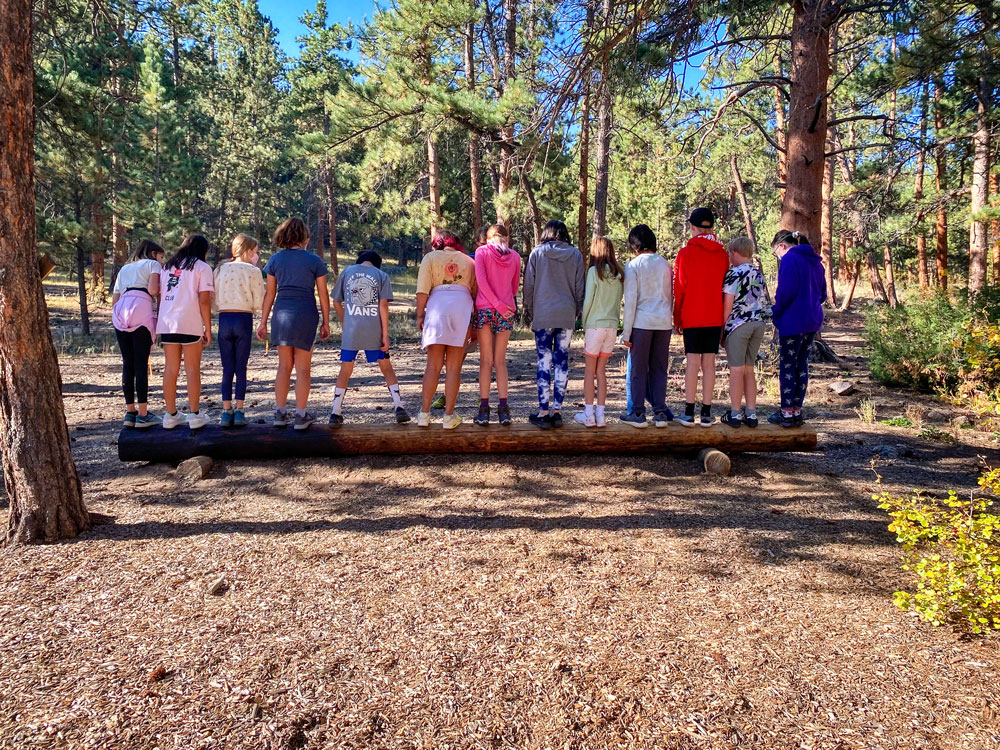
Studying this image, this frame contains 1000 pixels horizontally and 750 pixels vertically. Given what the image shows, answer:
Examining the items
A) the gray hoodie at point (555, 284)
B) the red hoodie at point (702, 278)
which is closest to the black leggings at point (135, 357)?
the gray hoodie at point (555, 284)

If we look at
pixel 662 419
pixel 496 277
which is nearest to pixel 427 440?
pixel 496 277

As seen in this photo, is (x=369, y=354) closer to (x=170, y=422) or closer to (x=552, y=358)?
(x=552, y=358)

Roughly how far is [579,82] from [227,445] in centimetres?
518

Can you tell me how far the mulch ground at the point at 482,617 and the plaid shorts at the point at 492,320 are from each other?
1.33 m

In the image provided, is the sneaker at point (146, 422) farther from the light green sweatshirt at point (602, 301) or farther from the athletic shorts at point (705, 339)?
the athletic shorts at point (705, 339)

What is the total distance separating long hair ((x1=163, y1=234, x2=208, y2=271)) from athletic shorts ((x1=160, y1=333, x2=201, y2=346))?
2.08ft

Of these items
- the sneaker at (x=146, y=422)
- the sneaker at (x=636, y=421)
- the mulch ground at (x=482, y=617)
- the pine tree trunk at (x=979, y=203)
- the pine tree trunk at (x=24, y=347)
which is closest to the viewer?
the mulch ground at (x=482, y=617)

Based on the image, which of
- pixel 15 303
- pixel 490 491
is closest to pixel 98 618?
pixel 15 303

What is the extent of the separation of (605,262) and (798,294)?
1922 millimetres

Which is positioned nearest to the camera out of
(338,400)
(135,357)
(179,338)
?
(179,338)

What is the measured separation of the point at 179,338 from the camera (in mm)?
5902

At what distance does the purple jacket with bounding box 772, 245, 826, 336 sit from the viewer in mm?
5918

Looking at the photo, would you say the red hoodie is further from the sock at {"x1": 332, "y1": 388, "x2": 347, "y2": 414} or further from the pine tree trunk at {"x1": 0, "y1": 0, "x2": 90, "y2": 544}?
the pine tree trunk at {"x1": 0, "y1": 0, "x2": 90, "y2": 544}

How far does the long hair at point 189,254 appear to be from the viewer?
5895 millimetres
